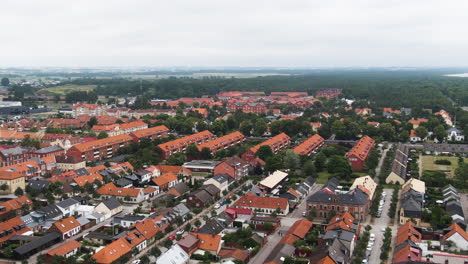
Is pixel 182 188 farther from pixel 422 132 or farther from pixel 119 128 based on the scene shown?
pixel 422 132

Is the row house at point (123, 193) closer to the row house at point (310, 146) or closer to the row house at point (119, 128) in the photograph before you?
the row house at point (310, 146)

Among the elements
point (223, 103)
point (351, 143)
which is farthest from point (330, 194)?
point (223, 103)

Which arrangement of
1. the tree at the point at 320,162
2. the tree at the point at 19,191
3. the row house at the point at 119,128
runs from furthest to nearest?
1. the row house at the point at 119,128
2. the tree at the point at 320,162
3. the tree at the point at 19,191

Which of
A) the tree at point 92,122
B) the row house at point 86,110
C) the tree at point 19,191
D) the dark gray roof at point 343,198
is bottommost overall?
the row house at point 86,110

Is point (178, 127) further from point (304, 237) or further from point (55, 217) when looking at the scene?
point (304, 237)

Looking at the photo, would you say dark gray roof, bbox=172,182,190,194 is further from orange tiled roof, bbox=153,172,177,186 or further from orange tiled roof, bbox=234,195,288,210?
orange tiled roof, bbox=234,195,288,210

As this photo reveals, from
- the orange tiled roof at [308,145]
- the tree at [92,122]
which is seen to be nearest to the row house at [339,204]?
the orange tiled roof at [308,145]
